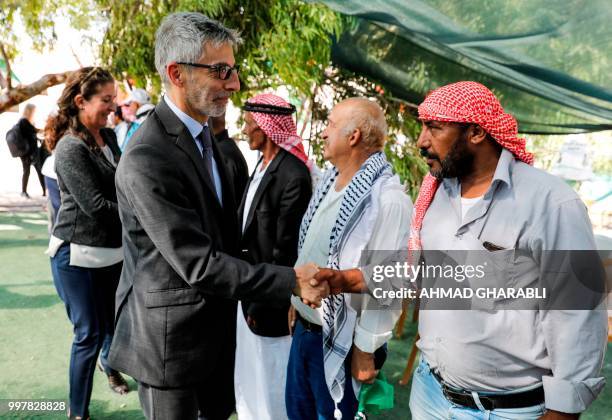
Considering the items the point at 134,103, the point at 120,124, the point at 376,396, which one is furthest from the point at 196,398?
the point at 120,124

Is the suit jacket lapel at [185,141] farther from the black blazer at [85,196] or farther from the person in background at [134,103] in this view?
the person in background at [134,103]

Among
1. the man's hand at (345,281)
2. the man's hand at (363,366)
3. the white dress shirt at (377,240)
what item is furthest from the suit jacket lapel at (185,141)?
the man's hand at (363,366)

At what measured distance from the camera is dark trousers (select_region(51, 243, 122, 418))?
10.00 feet

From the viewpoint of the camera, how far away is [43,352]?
425 cm

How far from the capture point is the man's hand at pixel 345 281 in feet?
7.01

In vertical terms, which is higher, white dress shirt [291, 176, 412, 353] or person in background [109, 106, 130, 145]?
person in background [109, 106, 130, 145]

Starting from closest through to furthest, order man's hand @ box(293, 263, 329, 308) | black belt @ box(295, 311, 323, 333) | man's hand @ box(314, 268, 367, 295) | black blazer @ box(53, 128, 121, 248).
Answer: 1. man's hand @ box(293, 263, 329, 308)
2. man's hand @ box(314, 268, 367, 295)
3. black belt @ box(295, 311, 323, 333)
4. black blazer @ box(53, 128, 121, 248)

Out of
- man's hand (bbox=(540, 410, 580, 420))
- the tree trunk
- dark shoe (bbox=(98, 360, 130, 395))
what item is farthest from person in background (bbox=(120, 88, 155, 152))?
man's hand (bbox=(540, 410, 580, 420))

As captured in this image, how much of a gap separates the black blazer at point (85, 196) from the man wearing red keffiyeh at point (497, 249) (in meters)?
1.99

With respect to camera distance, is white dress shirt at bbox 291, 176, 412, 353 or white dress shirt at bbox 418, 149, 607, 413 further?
white dress shirt at bbox 291, 176, 412, 353

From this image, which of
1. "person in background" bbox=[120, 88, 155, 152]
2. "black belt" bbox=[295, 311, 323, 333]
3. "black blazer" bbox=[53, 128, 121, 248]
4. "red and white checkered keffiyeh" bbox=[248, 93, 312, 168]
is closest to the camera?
"black belt" bbox=[295, 311, 323, 333]

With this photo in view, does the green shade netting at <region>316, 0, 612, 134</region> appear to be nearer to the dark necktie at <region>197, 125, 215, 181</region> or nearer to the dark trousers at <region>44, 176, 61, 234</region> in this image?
the dark necktie at <region>197, 125, 215, 181</region>

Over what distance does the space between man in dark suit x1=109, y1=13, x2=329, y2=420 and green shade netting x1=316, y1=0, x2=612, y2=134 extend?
1320 millimetres

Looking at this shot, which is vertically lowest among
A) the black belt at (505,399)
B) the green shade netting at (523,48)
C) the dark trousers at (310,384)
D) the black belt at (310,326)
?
the dark trousers at (310,384)
